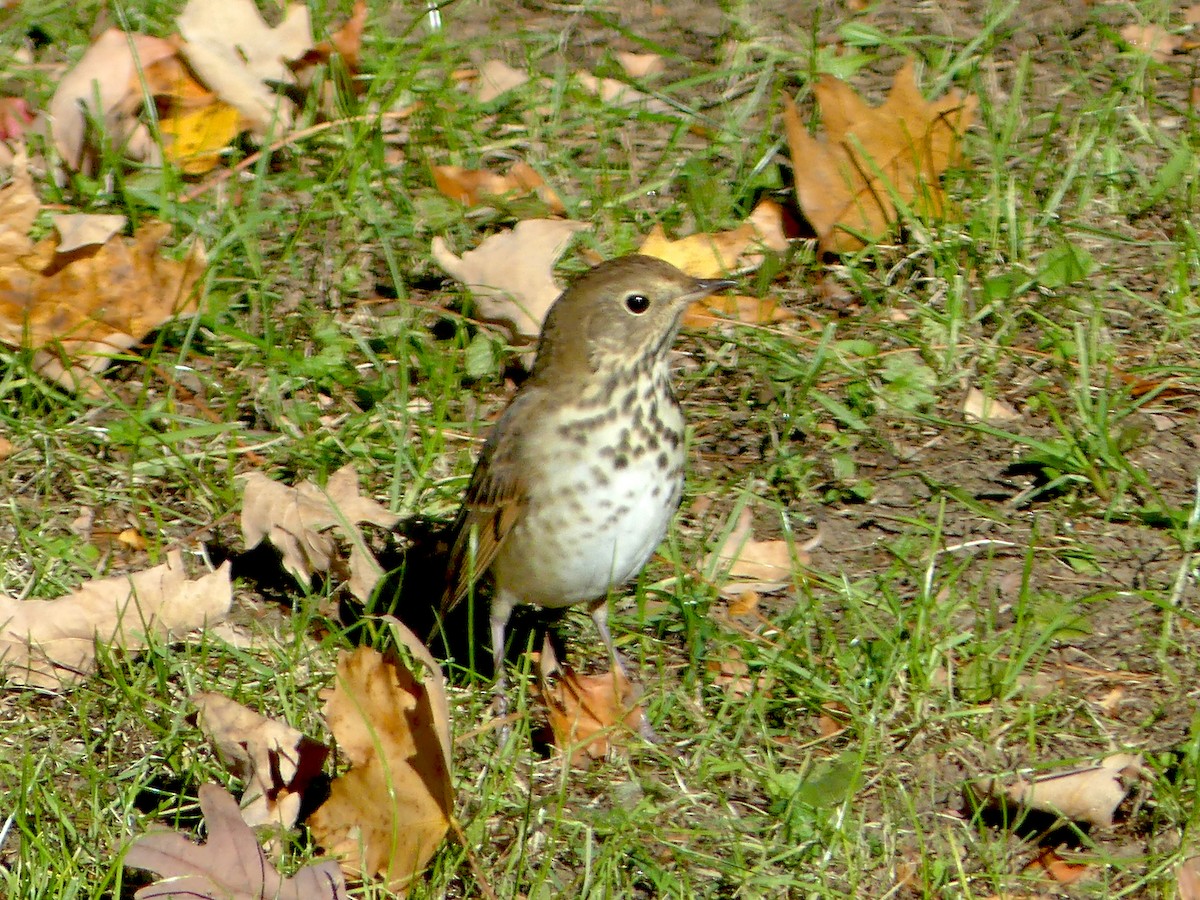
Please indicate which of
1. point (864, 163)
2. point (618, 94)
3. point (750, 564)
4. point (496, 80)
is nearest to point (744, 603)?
point (750, 564)

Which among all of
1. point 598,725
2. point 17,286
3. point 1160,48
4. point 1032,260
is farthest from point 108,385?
point 1160,48

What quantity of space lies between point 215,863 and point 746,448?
1842mm

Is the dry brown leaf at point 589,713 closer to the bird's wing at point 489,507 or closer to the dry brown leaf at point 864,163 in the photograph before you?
the bird's wing at point 489,507

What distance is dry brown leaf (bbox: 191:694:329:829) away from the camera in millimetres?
3004

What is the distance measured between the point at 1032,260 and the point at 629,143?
125 cm

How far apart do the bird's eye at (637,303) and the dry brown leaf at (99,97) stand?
6.53 feet

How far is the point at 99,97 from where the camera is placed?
4.78 metres

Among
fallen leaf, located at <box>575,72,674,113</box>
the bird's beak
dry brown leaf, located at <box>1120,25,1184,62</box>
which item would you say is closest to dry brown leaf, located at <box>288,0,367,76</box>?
fallen leaf, located at <box>575,72,674,113</box>

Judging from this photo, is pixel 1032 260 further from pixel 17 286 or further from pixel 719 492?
pixel 17 286

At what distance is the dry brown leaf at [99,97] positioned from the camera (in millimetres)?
4793

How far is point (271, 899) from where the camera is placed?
2807 millimetres

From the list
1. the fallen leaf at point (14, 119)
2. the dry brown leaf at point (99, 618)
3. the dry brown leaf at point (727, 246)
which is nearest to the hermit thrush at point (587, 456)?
the dry brown leaf at point (99, 618)

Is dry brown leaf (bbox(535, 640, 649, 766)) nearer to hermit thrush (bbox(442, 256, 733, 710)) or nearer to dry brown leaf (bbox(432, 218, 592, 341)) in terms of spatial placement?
hermit thrush (bbox(442, 256, 733, 710))

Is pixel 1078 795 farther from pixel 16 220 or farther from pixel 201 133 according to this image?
pixel 201 133
